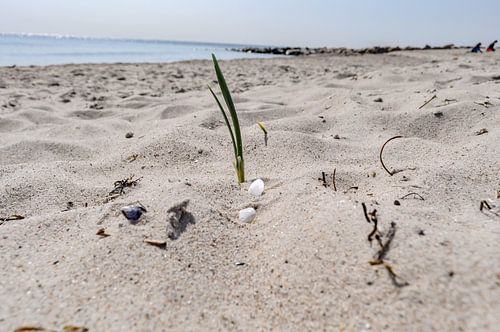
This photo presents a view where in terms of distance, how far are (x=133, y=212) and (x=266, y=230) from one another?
0.39m

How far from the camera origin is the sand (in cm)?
73

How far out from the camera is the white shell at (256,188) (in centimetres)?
130

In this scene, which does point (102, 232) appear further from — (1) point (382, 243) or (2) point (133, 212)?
(1) point (382, 243)

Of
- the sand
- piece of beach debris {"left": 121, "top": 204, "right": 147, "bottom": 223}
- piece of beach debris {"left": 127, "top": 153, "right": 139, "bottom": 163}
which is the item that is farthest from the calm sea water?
piece of beach debris {"left": 121, "top": 204, "right": 147, "bottom": 223}

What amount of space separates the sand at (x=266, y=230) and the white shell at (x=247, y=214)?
32 millimetres

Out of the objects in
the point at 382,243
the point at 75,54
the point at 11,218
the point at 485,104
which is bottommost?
the point at 75,54

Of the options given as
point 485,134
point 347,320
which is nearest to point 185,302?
point 347,320

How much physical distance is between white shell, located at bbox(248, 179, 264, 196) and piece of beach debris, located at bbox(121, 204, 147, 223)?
15.3 inches

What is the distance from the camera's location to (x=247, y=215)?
114 centimetres

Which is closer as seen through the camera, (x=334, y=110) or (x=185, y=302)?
(x=185, y=302)

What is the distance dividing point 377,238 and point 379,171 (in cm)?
66

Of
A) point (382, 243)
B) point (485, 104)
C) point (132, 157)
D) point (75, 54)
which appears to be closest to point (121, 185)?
point (132, 157)

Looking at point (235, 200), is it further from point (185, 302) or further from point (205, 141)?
point (205, 141)

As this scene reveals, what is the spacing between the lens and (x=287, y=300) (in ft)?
2.60
